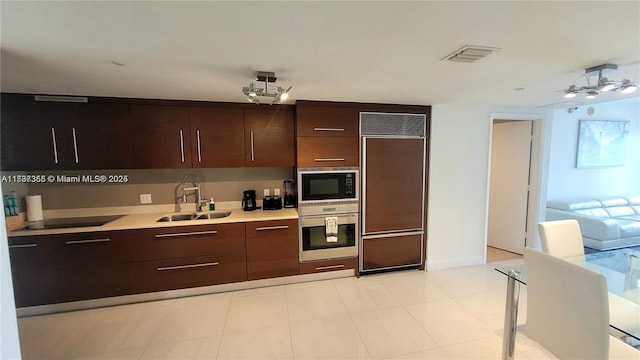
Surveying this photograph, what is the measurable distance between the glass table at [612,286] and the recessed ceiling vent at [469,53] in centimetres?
141

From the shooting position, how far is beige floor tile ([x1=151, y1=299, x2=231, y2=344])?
7.34 feet

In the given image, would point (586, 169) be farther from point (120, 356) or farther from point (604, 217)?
point (120, 356)

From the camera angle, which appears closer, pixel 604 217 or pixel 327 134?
pixel 327 134

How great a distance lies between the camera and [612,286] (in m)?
1.74

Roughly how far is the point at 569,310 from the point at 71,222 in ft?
13.5

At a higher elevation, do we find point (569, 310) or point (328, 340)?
point (569, 310)

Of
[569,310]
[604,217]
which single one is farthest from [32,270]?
[604,217]

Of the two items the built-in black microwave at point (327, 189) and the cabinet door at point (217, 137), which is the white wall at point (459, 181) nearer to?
the built-in black microwave at point (327, 189)

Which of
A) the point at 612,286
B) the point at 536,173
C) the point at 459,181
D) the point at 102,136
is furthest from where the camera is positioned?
the point at 536,173

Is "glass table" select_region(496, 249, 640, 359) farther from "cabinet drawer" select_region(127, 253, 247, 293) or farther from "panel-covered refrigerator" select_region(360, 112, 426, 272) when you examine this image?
"cabinet drawer" select_region(127, 253, 247, 293)

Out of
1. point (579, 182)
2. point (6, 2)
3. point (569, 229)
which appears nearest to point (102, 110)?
point (6, 2)

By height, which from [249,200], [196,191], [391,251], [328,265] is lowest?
[328,265]

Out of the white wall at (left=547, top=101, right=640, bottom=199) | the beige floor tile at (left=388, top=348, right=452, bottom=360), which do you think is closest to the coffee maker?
the beige floor tile at (left=388, top=348, right=452, bottom=360)

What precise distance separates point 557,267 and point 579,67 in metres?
1.44
